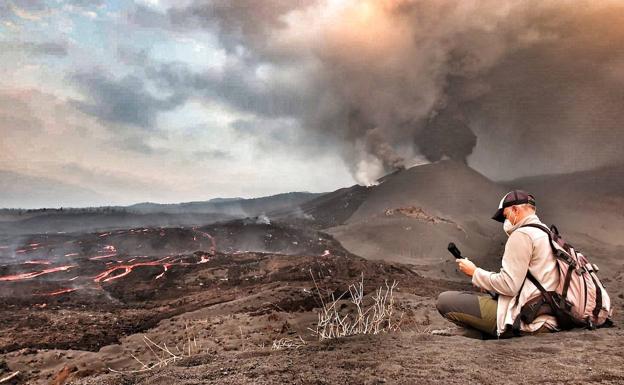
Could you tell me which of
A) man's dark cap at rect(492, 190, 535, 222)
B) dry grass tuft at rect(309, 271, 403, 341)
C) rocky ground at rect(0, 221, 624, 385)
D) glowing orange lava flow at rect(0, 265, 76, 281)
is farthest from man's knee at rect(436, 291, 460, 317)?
glowing orange lava flow at rect(0, 265, 76, 281)

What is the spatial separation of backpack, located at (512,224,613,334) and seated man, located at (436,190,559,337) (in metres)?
0.05

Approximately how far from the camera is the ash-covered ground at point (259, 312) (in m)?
3.04

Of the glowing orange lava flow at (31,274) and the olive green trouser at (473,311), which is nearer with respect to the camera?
the olive green trouser at (473,311)

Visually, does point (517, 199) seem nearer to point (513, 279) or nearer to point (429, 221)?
point (513, 279)

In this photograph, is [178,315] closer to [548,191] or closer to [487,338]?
[487,338]

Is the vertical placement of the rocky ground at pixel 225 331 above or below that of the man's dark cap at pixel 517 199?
below

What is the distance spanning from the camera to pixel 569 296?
10.9 feet

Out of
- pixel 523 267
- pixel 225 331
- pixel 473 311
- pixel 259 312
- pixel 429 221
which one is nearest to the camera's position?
pixel 523 267

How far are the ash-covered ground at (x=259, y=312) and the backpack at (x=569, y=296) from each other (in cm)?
18

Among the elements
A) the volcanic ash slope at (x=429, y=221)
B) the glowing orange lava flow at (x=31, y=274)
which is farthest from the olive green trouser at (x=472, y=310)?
the glowing orange lava flow at (x=31, y=274)

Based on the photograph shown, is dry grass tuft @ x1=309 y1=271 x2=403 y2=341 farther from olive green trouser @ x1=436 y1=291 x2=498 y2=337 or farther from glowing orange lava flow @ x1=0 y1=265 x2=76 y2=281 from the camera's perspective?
glowing orange lava flow @ x1=0 y1=265 x2=76 y2=281

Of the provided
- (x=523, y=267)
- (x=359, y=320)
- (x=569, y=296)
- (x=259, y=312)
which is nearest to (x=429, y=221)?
(x=259, y=312)

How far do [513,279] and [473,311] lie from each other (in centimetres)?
67

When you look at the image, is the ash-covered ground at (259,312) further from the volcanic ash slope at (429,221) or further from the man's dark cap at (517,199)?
the man's dark cap at (517,199)
